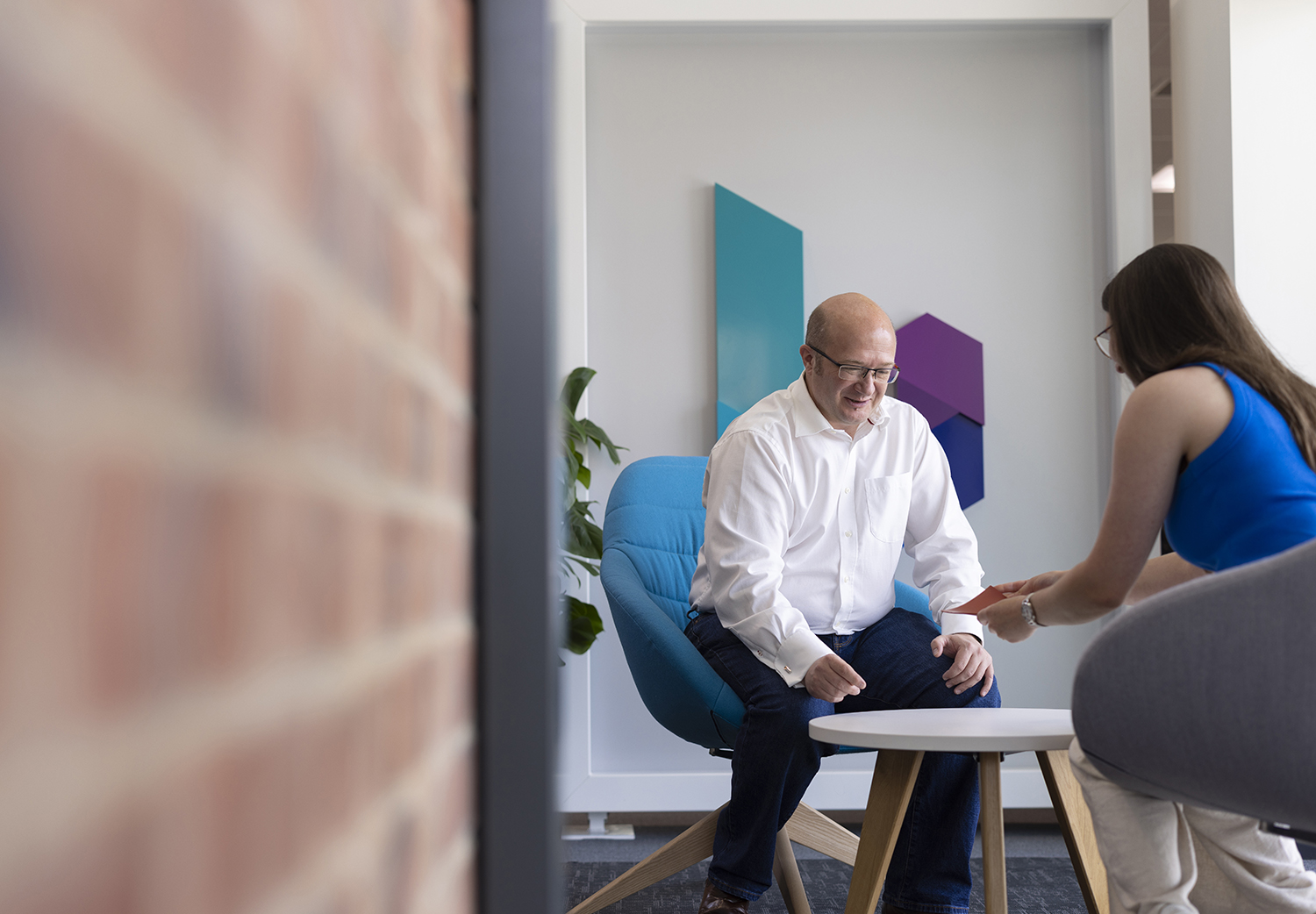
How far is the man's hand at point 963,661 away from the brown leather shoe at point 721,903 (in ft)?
1.95

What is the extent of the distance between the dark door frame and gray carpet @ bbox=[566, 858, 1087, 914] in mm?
1982

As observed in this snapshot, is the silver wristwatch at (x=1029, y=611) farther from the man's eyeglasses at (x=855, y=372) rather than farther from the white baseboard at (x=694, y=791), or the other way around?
the white baseboard at (x=694, y=791)

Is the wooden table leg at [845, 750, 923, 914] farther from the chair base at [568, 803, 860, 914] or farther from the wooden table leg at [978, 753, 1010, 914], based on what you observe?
the chair base at [568, 803, 860, 914]

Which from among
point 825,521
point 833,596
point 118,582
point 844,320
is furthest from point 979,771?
point 118,582

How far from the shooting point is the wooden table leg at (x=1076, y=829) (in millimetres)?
1563

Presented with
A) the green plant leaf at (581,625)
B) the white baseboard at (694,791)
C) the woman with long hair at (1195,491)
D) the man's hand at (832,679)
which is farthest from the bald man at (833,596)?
the white baseboard at (694,791)

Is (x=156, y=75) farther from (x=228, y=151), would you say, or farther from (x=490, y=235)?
(x=490, y=235)

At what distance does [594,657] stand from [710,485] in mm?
1150

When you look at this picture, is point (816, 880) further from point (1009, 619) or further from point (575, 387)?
point (575, 387)

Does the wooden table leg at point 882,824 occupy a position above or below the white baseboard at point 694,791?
above

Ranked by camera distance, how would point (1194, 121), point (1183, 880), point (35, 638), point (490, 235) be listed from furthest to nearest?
1. point (1194, 121)
2. point (1183, 880)
3. point (490, 235)
4. point (35, 638)

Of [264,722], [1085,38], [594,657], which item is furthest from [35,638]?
[1085,38]

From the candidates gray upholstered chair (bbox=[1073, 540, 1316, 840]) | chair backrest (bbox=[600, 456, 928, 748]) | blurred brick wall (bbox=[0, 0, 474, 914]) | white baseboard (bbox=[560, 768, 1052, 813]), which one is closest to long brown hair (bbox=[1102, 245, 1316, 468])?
gray upholstered chair (bbox=[1073, 540, 1316, 840])

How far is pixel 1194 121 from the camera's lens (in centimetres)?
313
